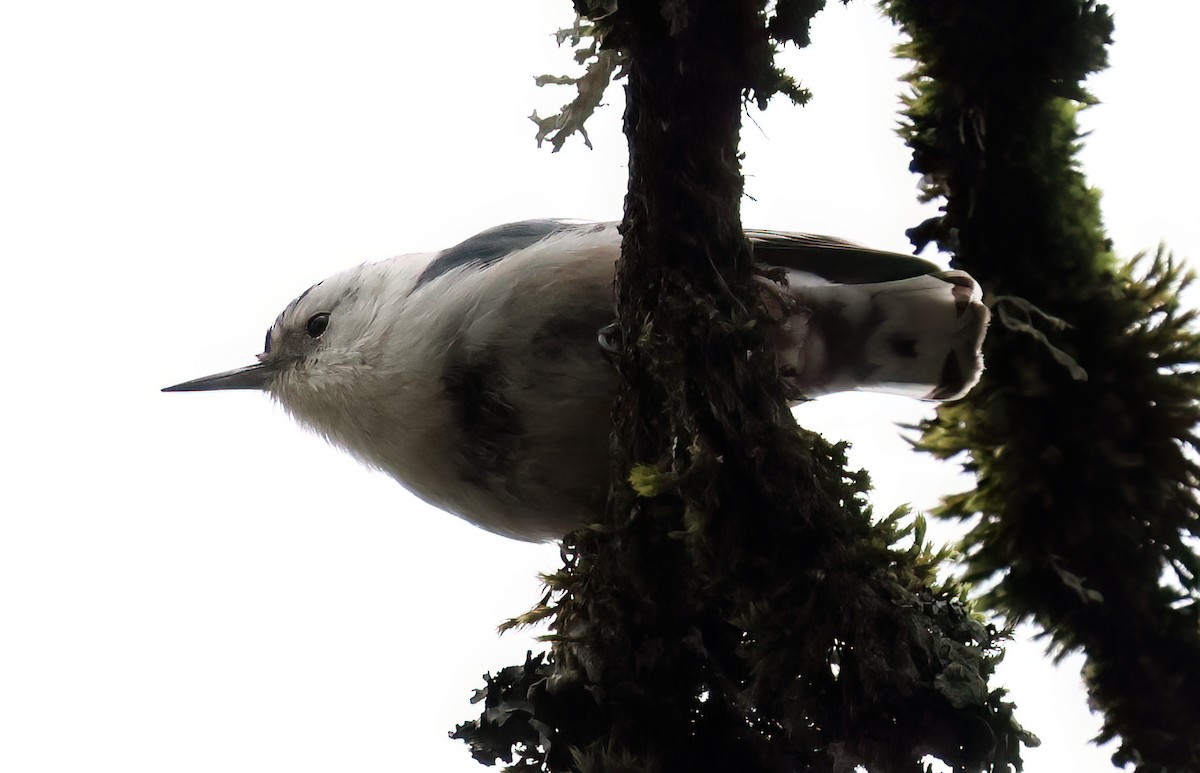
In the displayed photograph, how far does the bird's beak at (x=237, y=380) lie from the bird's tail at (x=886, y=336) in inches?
39.7

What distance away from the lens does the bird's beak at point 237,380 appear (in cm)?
202

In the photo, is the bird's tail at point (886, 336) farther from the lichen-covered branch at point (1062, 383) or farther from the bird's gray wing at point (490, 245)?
the bird's gray wing at point (490, 245)

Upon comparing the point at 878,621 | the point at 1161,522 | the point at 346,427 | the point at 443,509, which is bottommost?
the point at 878,621

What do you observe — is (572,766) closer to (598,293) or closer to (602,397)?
(602,397)

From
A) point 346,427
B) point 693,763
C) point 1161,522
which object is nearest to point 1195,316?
point 1161,522

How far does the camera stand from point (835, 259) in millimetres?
1717

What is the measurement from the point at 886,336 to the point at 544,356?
0.55 m

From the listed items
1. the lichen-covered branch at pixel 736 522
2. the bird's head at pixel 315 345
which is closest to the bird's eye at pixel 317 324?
the bird's head at pixel 315 345

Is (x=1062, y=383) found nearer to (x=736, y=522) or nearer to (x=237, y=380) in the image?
(x=736, y=522)

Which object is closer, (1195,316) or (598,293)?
(1195,316)

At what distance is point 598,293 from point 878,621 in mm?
640

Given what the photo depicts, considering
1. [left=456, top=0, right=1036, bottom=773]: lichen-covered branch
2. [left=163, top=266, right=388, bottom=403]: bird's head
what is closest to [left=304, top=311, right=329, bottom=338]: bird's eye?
[left=163, top=266, right=388, bottom=403]: bird's head

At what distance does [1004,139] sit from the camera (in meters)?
1.42

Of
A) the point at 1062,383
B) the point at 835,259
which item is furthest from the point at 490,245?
the point at 1062,383
